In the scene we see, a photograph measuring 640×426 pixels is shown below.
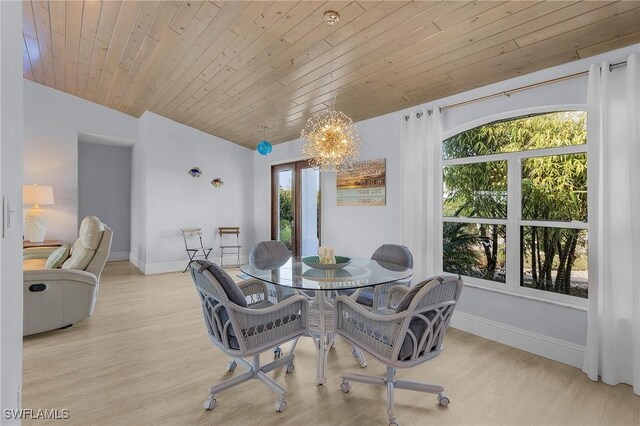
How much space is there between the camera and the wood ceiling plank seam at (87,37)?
10.3ft

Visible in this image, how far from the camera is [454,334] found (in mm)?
3404

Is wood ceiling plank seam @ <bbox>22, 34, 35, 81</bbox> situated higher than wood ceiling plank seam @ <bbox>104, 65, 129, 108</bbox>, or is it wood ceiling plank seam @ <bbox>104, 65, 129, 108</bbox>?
wood ceiling plank seam @ <bbox>22, 34, 35, 81</bbox>

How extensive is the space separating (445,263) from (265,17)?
3.12 m

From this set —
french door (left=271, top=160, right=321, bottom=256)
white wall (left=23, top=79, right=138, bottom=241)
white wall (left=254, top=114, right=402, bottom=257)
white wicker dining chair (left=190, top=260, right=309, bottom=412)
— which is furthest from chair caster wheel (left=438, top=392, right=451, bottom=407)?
white wall (left=23, top=79, right=138, bottom=241)

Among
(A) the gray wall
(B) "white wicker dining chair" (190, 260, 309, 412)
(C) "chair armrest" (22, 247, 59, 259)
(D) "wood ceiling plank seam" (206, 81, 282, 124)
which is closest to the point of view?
(B) "white wicker dining chair" (190, 260, 309, 412)

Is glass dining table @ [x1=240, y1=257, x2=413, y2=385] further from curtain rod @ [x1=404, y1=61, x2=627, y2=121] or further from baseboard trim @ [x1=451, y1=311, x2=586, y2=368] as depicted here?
curtain rod @ [x1=404, y1=61, x2=627, y2=121]

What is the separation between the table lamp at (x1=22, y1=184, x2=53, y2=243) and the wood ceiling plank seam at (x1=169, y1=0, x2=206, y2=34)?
12.6 feet

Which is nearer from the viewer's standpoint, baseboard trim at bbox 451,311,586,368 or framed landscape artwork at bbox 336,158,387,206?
baseboard trim at bbox 451,311,586,368

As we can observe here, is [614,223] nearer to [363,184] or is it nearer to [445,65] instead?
[445,65]

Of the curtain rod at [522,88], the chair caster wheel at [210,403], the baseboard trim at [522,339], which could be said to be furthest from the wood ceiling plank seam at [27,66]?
the baseboard trim at [522,339]

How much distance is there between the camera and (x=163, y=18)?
3074 millimetres

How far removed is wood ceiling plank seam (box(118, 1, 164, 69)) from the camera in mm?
2977

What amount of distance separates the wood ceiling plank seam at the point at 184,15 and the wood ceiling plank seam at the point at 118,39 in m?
0.32

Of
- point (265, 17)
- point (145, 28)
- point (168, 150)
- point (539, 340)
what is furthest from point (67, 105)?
point (539, 340)
